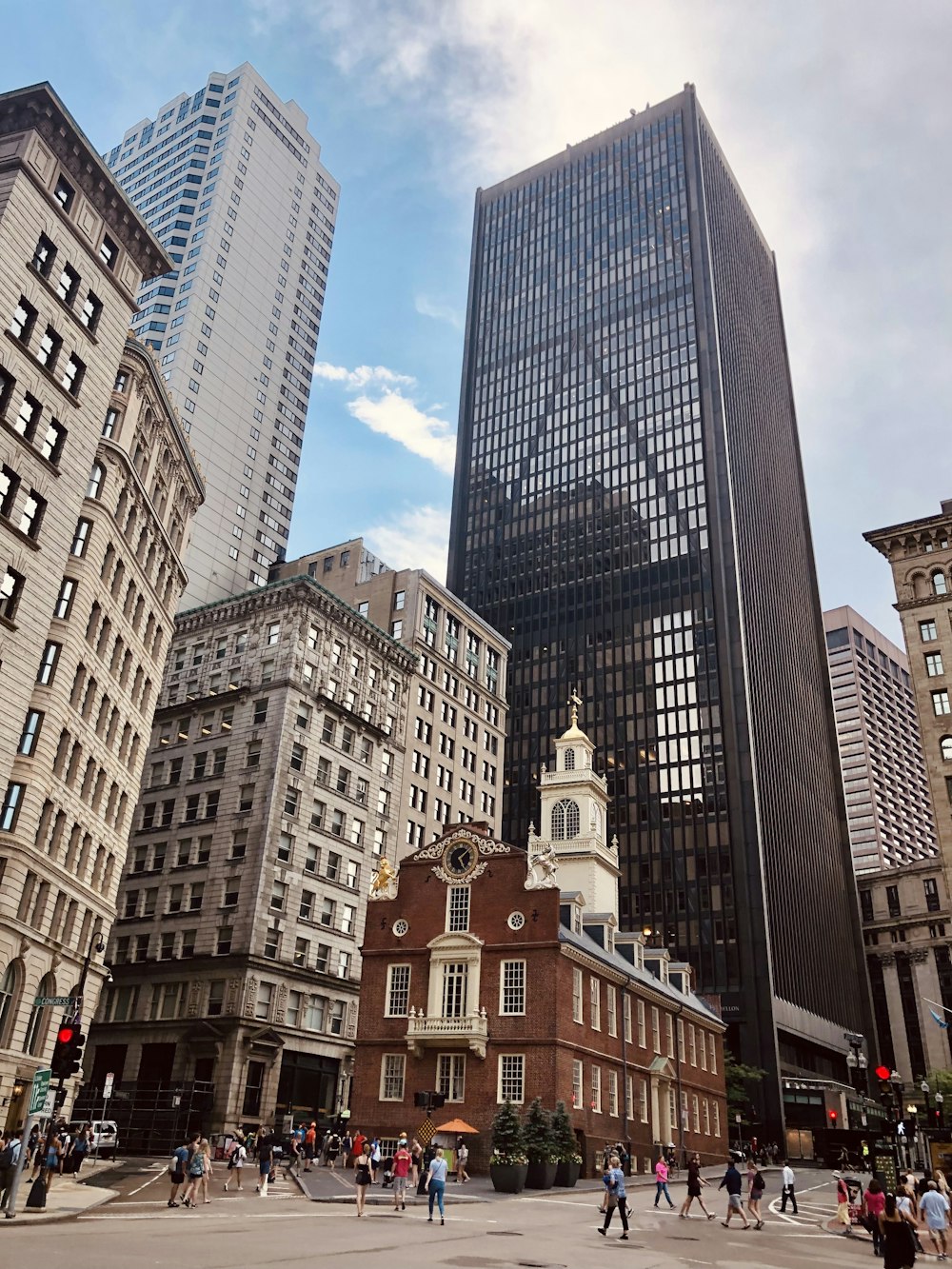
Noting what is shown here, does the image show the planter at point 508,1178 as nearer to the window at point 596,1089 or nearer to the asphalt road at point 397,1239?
the asphalt road at point 397,1239

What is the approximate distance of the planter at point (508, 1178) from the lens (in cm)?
3769

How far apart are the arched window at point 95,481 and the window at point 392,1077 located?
101 ft

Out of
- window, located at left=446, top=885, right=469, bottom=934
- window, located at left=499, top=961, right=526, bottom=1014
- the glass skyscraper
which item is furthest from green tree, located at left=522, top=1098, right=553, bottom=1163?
the glass skyscraper

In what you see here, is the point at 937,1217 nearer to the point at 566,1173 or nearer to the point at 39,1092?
the point at 39,1092

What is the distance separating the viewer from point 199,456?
387 ft

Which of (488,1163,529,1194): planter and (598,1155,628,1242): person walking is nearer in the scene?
(598,1155,628,1242): person walking

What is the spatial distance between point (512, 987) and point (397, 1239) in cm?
2675

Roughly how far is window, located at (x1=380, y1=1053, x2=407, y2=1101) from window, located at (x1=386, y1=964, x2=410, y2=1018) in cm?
201

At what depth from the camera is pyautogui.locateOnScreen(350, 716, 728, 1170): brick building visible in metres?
47.4

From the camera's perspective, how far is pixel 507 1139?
38.5 meters

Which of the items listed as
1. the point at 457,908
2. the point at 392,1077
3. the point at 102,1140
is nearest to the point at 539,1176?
the point at 392,1077

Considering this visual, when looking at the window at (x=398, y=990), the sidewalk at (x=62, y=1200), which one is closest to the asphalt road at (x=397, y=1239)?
the sidewalk at (x=62, y=1200)

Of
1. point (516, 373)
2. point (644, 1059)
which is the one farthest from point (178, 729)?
point (516, 373)

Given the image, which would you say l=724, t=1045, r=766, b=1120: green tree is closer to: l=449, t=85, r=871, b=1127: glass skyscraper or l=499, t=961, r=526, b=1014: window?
l=449, t=85, r=871, b=1127: glass skyscraper
